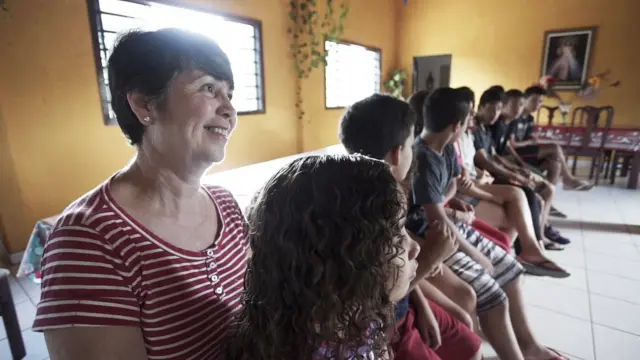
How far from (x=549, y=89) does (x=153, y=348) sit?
6.57m

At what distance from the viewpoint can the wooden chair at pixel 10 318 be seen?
151 cm

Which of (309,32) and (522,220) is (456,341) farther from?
(309,32)

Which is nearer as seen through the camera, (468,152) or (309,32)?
(468,152)

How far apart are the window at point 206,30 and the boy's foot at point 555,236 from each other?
2.65m

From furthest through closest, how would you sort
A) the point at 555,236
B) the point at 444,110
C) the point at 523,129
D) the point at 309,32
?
1. the point at 309,32
2. the point at 523,129
3. the point at 555,236
4. the point at 444,110

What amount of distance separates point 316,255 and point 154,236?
0.30 metres

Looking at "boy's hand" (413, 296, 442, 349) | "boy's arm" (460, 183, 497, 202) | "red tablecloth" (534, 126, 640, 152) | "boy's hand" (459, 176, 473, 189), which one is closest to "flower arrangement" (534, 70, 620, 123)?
"red tablecloth" (534, 126, 640, 152)

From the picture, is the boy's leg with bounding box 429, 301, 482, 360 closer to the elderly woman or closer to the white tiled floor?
the elderly woman

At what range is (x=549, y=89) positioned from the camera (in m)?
5.58

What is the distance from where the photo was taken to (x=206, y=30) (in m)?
2.95

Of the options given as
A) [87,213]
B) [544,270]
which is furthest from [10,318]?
[544,270]

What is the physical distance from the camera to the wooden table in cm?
414

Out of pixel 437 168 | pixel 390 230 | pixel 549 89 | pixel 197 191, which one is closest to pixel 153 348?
pixel 197 191

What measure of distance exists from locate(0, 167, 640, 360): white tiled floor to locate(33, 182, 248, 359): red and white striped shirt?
1.03 meters
